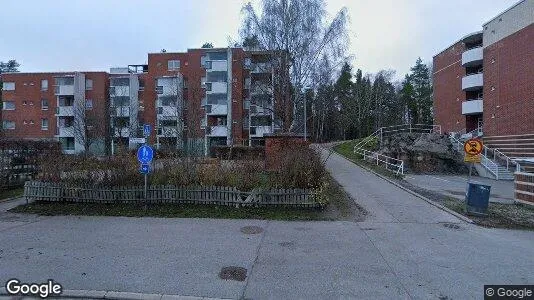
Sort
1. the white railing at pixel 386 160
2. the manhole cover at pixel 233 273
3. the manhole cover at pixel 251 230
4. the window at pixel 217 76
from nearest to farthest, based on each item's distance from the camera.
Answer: the manhole cover at pixel 233 273 < the manhole cover at pixel 251 230 < the white railing at pixel 386 160 < the window at pixel 217 76

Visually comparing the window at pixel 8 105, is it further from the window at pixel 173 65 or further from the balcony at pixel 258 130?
the balcony at pixel 258 130

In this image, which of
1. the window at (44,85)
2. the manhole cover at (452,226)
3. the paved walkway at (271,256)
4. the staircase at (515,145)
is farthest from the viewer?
the window at (44,85)

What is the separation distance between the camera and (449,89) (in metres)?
40.1

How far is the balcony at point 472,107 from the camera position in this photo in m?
33.8

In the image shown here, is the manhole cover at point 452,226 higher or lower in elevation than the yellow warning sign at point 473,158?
lower

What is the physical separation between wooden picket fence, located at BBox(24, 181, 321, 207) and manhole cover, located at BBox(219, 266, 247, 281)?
4.48 meters

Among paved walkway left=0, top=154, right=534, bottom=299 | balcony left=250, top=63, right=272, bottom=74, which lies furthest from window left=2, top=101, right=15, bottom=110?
paved walkway left=0, top=154, right=534, bottom=299

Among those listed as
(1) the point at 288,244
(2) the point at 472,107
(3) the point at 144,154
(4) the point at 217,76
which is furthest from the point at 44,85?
(1) the point at 288,244

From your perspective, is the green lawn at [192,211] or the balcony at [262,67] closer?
the green lawn at [192,211]

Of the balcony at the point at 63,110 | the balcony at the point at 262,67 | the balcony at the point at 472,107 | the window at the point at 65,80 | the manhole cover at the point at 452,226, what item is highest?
the window at the point at 65,80

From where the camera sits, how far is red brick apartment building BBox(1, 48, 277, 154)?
4112 cm

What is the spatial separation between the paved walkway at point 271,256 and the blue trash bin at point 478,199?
1324 millimetres

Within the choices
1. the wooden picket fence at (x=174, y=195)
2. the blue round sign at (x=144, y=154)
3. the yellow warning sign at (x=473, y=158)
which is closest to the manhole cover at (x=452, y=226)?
the yellow warning sign at (x=473, y=158)

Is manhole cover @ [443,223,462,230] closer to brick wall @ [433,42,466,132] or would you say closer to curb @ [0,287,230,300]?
curb @ [0,287,230,300]
